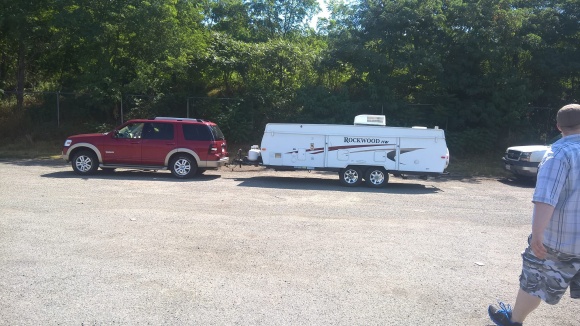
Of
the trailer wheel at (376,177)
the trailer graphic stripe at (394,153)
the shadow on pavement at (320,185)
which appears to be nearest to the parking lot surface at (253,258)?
the shadow on pavement at (320,185)

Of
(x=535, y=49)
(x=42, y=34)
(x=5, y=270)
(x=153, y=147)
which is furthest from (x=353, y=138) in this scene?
(x=42, y=34)

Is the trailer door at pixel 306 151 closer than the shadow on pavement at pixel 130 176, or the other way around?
the shadow on pavement at pixel 130 176

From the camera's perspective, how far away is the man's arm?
369 centimetres

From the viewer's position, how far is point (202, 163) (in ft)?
50.2

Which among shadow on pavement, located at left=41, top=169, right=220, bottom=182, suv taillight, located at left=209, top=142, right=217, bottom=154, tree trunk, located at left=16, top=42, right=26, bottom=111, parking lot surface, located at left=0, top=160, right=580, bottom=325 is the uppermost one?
tree trunk, located at left=16, top=42, right=26, bottom=111

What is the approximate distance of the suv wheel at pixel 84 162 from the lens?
50.2ft

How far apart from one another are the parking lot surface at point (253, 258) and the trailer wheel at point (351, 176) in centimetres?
273

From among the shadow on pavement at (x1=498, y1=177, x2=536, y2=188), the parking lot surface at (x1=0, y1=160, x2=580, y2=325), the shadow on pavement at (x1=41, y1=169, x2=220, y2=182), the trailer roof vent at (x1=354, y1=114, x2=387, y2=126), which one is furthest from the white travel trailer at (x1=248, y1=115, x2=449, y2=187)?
the shadow on pavement at (x1=498, y1=177, x2=536, y2=188)

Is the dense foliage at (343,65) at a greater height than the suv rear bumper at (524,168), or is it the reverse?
the dense foliage at (343,65)

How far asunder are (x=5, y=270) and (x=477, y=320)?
17.1ft

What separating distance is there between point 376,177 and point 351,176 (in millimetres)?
740

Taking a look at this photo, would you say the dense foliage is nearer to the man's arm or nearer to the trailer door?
the trailer door

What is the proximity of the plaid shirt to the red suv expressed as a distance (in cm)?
1224

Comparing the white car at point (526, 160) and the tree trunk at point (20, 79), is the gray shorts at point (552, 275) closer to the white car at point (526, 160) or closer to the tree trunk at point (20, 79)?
the white car at point (526, 160)
